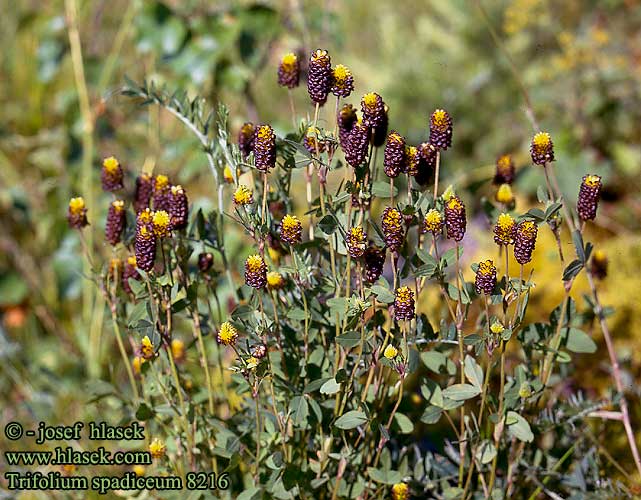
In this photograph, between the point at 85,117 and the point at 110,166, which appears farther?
the point at 85,117

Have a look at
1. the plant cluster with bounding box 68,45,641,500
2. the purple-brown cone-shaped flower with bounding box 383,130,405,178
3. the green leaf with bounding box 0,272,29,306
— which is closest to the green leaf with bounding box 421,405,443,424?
the plant cluster with bounding box 68,45,641,500

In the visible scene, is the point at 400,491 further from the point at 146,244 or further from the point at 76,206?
the point at 76,206

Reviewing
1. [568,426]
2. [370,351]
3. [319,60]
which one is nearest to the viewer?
[319,60]

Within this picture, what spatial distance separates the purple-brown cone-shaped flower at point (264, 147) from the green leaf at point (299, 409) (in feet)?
0.94

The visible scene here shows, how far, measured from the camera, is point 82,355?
1.97 meters

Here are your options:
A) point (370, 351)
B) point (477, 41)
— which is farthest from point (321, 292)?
point (477, 41)

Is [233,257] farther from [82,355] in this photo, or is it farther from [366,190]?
[366,190]

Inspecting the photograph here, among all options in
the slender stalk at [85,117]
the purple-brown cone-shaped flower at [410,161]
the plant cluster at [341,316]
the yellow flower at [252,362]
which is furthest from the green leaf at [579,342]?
the slender stalk at [85,117]

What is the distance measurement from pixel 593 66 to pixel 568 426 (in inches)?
72.1

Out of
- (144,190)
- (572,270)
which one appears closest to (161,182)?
(144,190)

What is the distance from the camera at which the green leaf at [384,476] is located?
95 cm

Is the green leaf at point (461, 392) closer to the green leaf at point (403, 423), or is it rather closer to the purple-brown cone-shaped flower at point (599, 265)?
the green leaf at point (403, 423)

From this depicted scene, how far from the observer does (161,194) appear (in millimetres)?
963

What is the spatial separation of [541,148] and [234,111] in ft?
5.70
